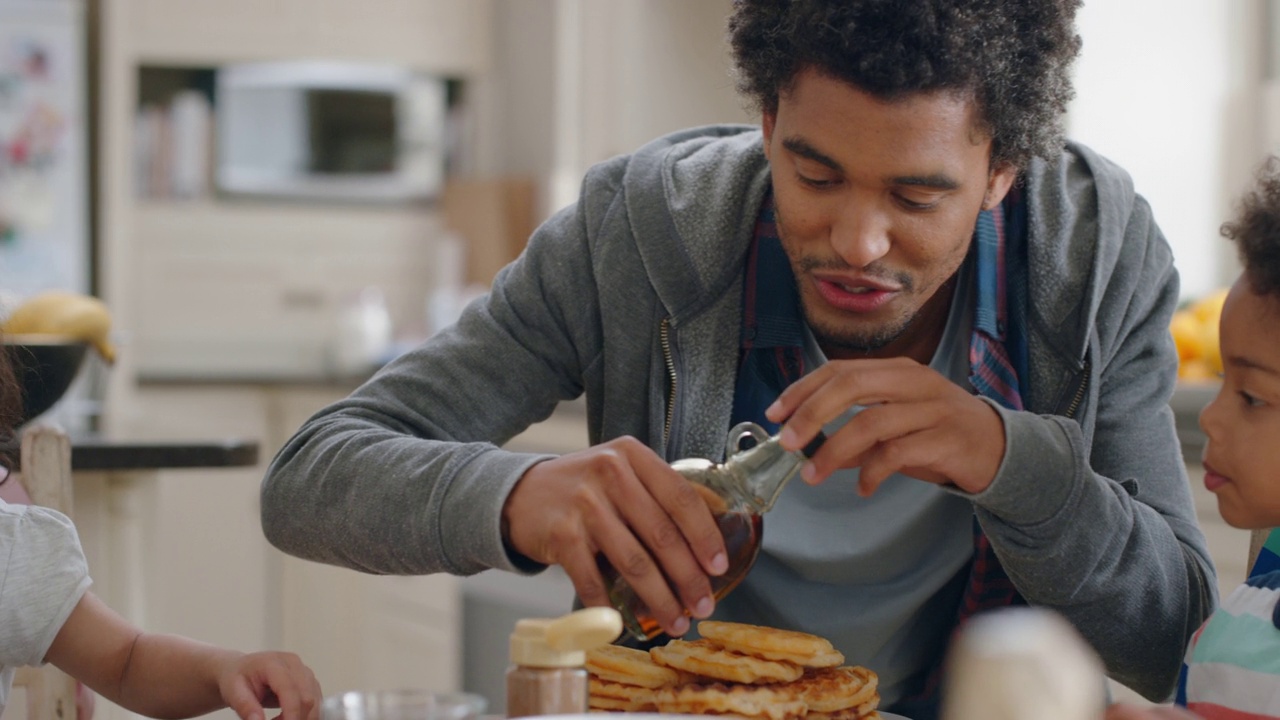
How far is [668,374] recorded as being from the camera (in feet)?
4.52

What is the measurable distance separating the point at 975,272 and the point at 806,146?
0.28 metres

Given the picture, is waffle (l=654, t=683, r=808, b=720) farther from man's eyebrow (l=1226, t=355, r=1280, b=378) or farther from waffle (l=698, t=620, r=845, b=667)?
man's eyebrow (l=1226, t=355, r=1280, b=378)

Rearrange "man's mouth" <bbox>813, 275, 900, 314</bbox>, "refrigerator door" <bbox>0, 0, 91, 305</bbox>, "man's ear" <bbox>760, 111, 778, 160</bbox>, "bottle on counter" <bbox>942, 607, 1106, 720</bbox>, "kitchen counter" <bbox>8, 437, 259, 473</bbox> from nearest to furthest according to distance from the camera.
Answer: "bottle on counter" <bbox>942, 607, 1106, 720</bbox>
"man's mouth" <bbox>813, 275, 900, 314</bbox>
"man's ear" <bbox>760, 111, 778, 160</bbox>
"kitchen counter" <bbox>8, 437, 259, 473</bbox>
"refrigerator door" <bbox>0, 0, 91, 305</bbox>

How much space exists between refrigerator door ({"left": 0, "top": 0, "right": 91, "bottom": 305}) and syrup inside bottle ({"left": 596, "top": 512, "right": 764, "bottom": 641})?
3.45m

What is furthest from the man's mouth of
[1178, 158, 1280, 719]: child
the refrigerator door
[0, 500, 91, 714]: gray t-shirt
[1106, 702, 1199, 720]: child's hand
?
the refrigerator door

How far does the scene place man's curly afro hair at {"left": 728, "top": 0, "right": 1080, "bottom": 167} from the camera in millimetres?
1143

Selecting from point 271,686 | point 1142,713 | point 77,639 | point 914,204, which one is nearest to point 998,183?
point 914,204

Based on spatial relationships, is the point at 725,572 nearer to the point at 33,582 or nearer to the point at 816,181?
the point at 816,181

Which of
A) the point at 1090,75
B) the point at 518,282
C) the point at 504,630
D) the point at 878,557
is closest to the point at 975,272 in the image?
the point at 878,557

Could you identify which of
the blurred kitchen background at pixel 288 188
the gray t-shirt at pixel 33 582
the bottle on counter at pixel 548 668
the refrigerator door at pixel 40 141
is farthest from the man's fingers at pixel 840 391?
the refrigerator door at pixel 40 141

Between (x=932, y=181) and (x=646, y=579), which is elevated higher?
(x=932, y=181)

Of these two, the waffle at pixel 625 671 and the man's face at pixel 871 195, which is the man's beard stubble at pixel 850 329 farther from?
the waffle at pixel 625 671

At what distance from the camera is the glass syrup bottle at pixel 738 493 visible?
90cm

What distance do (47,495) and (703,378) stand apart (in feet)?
1.90
